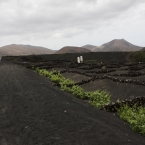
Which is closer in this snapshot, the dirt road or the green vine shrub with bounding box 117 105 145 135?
the dirt road

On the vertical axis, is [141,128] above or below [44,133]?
below

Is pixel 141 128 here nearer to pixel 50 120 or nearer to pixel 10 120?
pixel 50 120

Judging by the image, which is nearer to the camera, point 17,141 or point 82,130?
point 17,141

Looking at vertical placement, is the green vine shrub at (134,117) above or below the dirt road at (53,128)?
below

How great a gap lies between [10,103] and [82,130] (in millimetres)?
4935

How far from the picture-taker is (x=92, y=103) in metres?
12.8

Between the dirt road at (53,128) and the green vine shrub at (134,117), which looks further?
the green vine shrub at (134,117)

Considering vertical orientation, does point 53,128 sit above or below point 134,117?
above

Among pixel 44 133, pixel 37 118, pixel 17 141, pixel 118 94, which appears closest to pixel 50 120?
pixel 37 118

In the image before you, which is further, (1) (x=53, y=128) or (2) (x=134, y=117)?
(2) (x=134, y=117)

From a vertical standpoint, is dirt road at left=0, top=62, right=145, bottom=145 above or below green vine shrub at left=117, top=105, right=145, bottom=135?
above

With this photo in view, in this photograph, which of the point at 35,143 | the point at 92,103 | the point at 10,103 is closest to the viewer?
the point at 35,143

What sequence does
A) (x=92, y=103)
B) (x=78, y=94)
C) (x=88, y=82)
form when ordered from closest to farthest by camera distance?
(x=92, y=103) → (x=78, y=94) → (x=88, y=82)

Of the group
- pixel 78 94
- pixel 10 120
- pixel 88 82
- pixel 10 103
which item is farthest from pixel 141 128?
pixel 88 82
